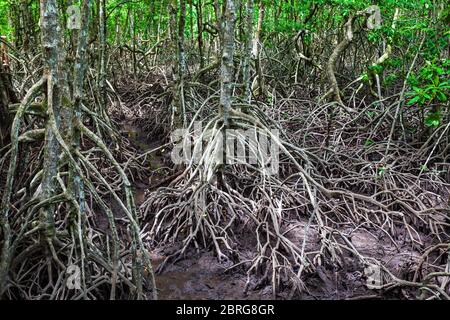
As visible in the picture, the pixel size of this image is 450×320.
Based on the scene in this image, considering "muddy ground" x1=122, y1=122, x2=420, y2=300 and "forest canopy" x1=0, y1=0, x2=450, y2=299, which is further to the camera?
"muddy ground" x1=122, y1=122, x2=420, y2=300

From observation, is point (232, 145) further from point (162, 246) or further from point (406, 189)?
point (406, 189)

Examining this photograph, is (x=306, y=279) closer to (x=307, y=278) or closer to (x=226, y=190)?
(x=307, y=278)

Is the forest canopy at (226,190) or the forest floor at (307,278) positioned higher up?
the forest canopy at (226,190)

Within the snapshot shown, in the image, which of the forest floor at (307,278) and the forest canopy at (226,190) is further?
the forest floor at (307,278)

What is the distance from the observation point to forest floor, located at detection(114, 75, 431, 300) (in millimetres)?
3281

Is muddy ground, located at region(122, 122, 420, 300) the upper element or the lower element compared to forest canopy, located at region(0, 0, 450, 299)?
lower

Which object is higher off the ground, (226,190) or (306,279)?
(226,190)

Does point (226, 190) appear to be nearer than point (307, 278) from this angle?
No

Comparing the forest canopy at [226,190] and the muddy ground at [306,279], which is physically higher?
the forest canopy at [226,190]

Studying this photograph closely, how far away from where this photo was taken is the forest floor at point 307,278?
10.8 ft

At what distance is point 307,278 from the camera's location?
338 centimetres

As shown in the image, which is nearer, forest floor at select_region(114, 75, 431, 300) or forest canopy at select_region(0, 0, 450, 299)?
forest canopy at select_region(0, 0, 450, 299)

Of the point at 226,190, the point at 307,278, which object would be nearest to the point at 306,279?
the point at 307,278

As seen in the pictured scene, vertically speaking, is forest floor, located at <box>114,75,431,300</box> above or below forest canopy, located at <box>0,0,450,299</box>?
below
